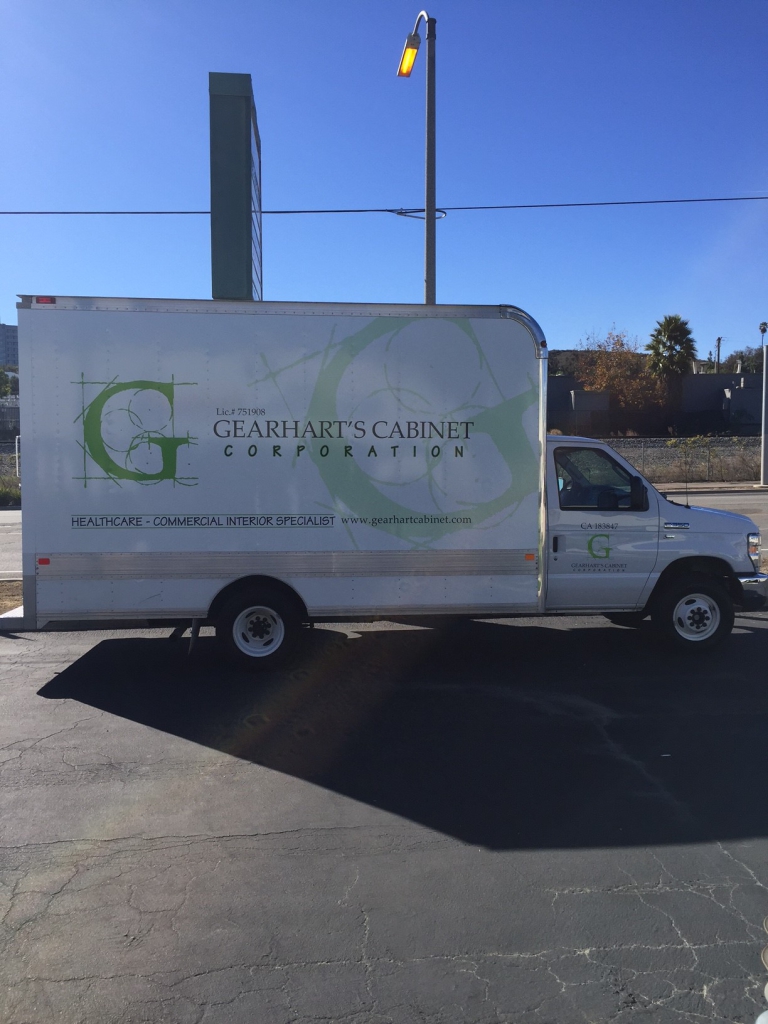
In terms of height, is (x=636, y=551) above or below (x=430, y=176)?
below

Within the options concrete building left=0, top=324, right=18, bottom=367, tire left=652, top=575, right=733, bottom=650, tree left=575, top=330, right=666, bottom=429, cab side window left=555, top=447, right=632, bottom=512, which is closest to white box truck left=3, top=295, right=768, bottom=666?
cab side window left=555, top=447, right=632, bottom=512

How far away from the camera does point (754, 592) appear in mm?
7863

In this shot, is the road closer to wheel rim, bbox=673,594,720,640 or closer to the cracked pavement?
the cracked pavement

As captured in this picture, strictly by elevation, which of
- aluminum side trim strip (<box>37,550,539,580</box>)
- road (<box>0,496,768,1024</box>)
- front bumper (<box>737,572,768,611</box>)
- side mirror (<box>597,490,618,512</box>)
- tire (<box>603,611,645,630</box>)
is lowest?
road (<box>0,496,768,1024</box>)

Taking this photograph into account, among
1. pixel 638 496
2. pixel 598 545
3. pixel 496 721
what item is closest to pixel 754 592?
pixel 638 496

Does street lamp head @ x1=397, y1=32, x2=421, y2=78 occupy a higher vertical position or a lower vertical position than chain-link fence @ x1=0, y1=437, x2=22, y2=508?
higher

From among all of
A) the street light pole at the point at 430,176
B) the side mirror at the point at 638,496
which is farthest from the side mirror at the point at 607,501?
the street light pole at the point at 430,176

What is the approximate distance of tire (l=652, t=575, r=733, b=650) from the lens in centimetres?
784

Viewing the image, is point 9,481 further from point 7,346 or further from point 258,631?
point 7,346

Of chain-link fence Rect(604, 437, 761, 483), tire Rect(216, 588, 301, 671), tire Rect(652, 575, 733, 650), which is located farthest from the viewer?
chain-link fence Rect(604, 437, 761, 483)

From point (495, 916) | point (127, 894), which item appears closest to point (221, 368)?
point (127, 894)

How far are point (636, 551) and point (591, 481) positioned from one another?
0.78m

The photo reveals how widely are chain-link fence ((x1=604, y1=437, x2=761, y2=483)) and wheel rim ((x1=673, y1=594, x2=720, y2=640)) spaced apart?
23079 mm

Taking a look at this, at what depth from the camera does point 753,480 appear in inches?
1281
